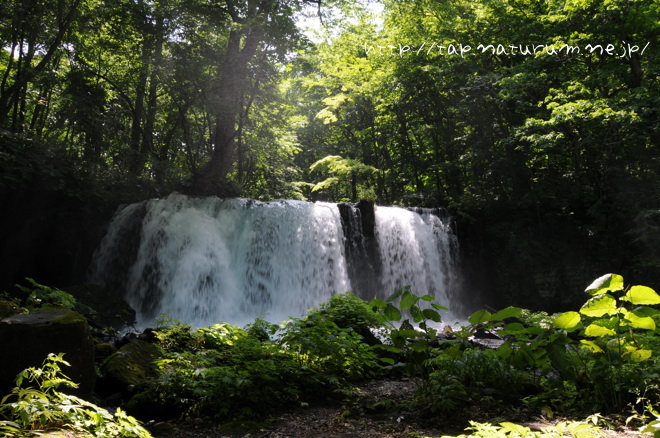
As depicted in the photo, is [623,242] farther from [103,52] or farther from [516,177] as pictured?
[103,52]

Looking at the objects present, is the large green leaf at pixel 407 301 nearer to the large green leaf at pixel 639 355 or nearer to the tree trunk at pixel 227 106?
the large green leaf at pixel 639 355

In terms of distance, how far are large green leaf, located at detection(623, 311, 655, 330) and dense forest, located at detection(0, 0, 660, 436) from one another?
399 inches

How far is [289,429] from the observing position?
3.38 m

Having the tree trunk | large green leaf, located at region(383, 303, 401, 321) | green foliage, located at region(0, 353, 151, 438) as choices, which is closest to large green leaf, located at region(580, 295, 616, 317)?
large green leaf, located at region(383, 303, 401, 321)

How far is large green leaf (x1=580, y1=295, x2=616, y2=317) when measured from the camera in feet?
8.70

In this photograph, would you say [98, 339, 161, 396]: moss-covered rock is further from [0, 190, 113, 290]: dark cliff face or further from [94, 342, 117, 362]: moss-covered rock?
[0, 190, 113, 290]: dark cliff face

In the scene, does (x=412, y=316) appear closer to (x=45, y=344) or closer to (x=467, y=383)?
(x=467, y=383)

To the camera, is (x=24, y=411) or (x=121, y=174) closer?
(x=24, y=411)

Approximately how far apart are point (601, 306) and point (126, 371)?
4941 millimetres

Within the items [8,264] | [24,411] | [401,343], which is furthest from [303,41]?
[24,411]

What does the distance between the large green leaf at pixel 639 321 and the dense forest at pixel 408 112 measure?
1014 cm

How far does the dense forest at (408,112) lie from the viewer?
451 inches

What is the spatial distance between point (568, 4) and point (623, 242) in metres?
8.45


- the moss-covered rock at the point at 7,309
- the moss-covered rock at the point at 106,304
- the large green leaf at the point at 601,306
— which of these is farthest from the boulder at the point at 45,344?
the moss-covered rock at the point at 106,304
